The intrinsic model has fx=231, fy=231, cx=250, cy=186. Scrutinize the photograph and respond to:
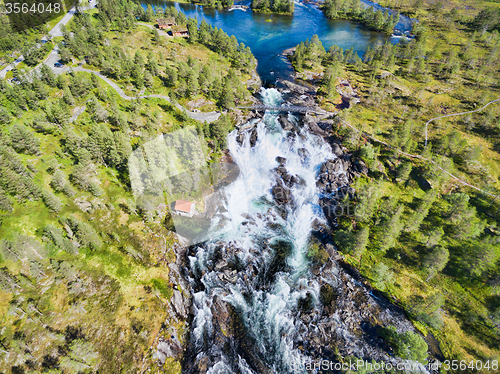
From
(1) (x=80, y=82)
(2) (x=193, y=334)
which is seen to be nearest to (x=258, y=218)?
(2) (x=193, y=334)

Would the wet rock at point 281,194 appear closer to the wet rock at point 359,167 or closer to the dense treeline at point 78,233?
the wet rock at point 359,167

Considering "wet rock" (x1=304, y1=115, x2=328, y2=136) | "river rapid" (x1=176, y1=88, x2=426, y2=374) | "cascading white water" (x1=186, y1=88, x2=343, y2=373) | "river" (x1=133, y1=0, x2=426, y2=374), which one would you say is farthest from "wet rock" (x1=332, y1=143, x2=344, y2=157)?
"wet rock" (x1=304, y1=115, x2=328, y2=136)

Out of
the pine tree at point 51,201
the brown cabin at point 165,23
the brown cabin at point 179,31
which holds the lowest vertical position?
the pine tree at point 51,201

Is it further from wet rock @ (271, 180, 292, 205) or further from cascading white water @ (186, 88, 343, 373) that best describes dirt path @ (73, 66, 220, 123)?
wet rock @ (271, 180, 292, 205)

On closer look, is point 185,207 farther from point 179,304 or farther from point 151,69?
point 151,69

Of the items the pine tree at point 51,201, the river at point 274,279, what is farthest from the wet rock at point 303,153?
the pine tree at point 51,201

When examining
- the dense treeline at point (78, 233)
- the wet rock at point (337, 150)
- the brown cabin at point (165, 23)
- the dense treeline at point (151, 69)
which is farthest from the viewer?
the brown cabin at point (165, 23)
